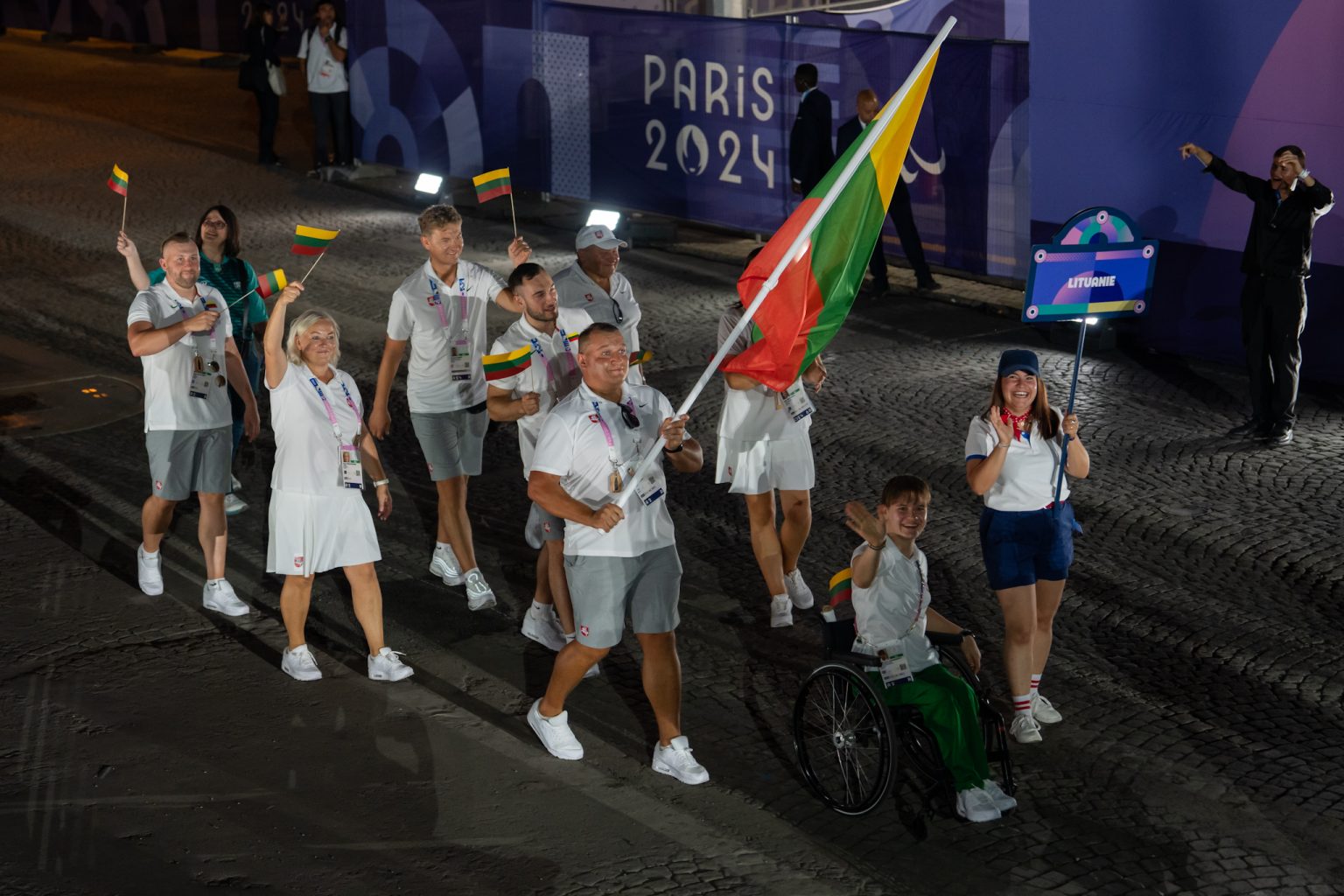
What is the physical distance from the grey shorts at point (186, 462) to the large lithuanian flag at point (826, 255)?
292 centimetres

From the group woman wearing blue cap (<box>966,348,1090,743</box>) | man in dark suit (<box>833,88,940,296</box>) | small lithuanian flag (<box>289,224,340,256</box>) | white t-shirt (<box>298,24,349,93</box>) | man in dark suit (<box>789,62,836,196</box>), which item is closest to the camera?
woman wearing blue cap (<box>966,348,1090,743</box>)

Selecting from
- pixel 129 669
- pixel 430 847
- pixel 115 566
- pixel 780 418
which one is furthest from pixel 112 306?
pixel 430 847

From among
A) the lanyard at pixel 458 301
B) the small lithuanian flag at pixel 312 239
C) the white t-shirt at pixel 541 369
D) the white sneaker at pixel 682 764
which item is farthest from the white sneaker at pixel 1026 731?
the small lithuanian flag at pixel 312 239

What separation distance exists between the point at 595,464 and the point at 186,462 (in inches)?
110

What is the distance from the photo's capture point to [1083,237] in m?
10.1

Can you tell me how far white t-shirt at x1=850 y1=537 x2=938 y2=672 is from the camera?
20.8 ft

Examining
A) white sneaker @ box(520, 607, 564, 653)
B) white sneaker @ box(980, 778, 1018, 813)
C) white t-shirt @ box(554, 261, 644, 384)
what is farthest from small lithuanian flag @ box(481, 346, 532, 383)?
white sneaker @ box(980, 778, 1018, 813)

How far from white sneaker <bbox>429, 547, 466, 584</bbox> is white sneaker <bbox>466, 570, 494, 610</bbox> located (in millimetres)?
233

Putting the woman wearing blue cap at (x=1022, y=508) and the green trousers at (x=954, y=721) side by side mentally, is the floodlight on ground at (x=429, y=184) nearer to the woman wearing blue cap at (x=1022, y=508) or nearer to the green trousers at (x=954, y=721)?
the woman wearing blue cap at (x=1022, y=508)

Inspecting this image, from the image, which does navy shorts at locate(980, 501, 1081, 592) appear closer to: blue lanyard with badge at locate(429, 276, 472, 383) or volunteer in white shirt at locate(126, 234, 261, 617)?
blue lanyard with badge at locate(429, 276, 472, 383)

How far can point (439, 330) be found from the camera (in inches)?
322

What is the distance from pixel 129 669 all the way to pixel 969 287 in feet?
32.9

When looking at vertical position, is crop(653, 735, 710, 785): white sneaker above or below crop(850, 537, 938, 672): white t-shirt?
below

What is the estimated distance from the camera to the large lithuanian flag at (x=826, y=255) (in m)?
6.64
